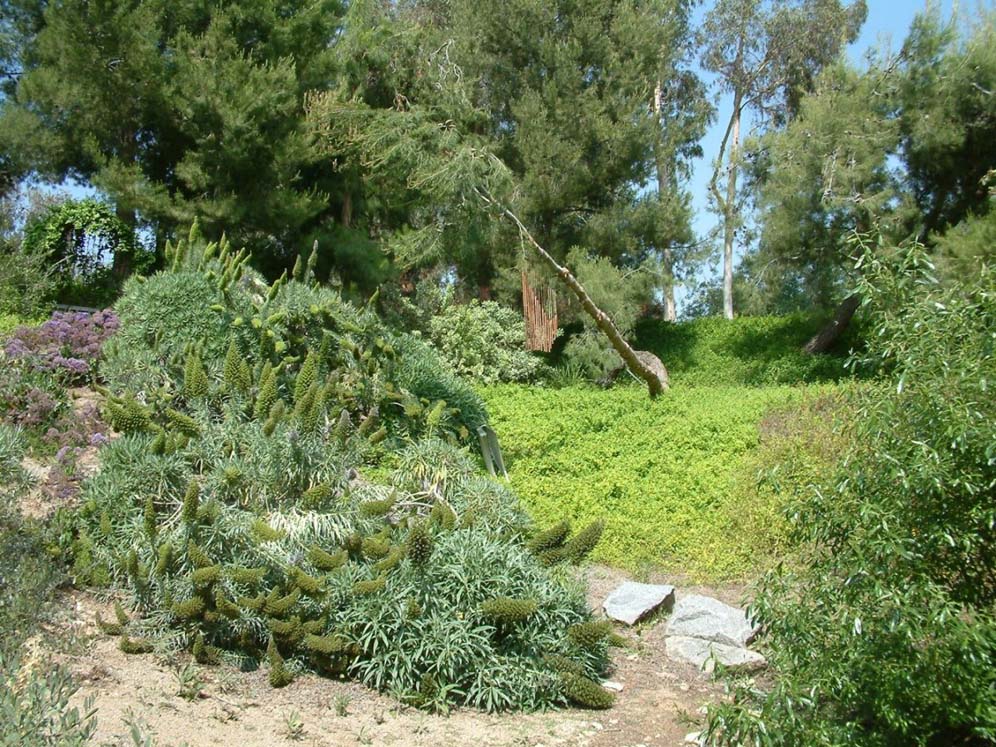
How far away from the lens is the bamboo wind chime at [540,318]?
900 inches

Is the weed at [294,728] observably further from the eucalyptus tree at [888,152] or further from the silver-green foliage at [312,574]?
the eucalyptus tree at [888,152]

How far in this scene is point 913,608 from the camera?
3.52 m

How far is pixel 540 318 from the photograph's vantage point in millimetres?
23141

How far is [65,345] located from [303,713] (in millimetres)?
5370

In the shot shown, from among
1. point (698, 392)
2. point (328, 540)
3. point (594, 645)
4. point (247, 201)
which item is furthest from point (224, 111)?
point (594, 645)

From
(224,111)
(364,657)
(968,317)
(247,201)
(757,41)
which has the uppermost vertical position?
(757,41)

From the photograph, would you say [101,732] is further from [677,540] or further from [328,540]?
[677,540]

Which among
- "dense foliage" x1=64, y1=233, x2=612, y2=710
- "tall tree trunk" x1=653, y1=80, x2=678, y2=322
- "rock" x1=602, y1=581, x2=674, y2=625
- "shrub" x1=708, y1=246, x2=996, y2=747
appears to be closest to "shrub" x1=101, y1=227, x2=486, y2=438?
"dense foliage" x1=64, y1=233, x2=612, y2=710

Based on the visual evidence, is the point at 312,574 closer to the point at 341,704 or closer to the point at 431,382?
the point at 341,704

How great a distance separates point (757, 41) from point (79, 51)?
2334cm

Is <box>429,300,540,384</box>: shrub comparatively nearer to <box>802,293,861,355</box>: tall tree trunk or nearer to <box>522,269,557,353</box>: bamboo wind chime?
<box>522,269,557,353</box>: bamboo wind chime

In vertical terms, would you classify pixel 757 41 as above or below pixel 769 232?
above

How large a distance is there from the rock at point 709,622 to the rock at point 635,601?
0.17m

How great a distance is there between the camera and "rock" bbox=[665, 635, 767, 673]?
5.95 metres
